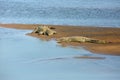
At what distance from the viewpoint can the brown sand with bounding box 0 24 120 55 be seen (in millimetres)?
20003

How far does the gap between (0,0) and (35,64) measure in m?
47.0

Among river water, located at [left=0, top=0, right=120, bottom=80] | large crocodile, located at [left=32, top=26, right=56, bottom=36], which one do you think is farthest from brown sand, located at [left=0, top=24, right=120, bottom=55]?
river water, located at [left=0, top=0, right=120, bottom=80]

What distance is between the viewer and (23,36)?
81.8 ft

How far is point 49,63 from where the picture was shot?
1627 centimetres

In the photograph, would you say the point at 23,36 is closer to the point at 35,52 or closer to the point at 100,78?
the point at 35,52

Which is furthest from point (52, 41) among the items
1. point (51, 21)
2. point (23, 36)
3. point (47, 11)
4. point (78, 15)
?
point (47, 11)

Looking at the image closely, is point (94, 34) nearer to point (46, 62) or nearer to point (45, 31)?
point (45, 31)

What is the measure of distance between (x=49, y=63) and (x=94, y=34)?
32.9 ft

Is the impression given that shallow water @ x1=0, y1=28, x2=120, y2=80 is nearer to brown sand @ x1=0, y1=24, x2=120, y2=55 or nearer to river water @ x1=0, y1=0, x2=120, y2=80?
river water @ x1=0, y1=0, x2=120, y2=80

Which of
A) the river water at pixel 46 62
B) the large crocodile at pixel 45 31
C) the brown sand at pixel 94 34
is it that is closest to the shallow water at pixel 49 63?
the river water at pixel 46 62

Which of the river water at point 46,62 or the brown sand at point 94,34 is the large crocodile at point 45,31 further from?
the river water at point 46,62

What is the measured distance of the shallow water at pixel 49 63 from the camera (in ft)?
45.4

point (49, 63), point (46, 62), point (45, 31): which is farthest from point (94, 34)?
point (49, 63)

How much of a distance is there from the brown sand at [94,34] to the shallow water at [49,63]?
0.82 metres
